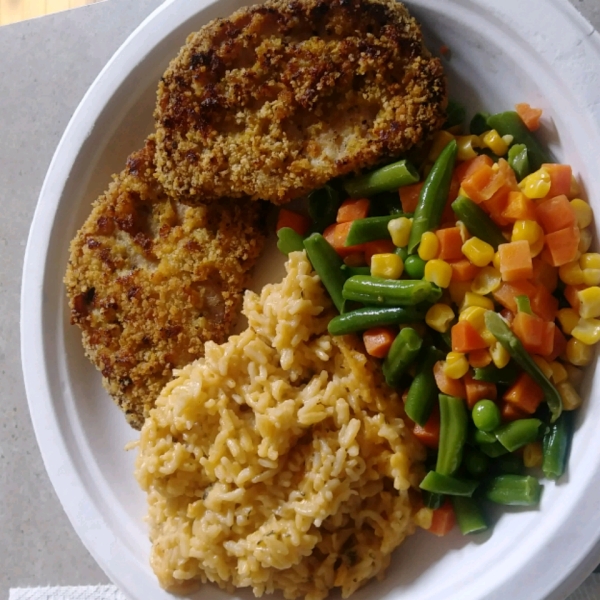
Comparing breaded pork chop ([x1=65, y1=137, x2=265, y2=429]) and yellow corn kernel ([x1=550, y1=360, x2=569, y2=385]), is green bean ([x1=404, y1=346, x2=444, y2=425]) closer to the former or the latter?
yellow corn kernel ([x1=550, y1=360, x2=569, y2=385])

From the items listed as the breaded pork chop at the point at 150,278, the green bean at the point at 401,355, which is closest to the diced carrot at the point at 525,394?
the green bean at the point at 401,355

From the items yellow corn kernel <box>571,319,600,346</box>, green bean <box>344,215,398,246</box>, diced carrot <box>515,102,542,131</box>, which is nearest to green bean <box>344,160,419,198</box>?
green bean <box>344,215,398,246</box>

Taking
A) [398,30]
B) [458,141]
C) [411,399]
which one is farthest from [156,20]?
[411,399]

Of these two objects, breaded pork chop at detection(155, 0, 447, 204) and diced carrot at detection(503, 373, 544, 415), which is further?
breaded pork chop at detection(155, 0, 447, 204)

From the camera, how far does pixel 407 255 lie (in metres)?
2.14

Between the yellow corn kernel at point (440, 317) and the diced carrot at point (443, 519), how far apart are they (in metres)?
0.66

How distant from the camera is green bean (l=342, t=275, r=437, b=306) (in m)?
2.00

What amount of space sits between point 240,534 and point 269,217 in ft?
4.20

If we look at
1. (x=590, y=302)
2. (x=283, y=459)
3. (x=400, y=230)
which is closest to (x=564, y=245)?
(x=590, y=302)

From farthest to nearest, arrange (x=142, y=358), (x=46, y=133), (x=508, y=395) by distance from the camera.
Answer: (x=46, y=133)
(x=142, y=358)
(x=508, y=395)

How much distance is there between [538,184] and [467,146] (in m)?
0.31

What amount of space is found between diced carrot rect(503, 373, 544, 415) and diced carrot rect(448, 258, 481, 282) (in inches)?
15.1

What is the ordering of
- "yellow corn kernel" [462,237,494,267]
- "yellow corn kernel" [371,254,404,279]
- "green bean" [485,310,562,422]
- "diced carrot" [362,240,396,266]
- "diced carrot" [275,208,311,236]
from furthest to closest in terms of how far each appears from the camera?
"diced carrot" [275,208,311,236] → "diced carrot" [362,240,396,266] → "yellow corn kernel" [371,254,404,279] → "yellow corn kernel" [462,237,494,267] → "green bean" [485,310,562,422]

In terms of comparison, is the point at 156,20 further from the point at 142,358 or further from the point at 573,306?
the point at 573,306
